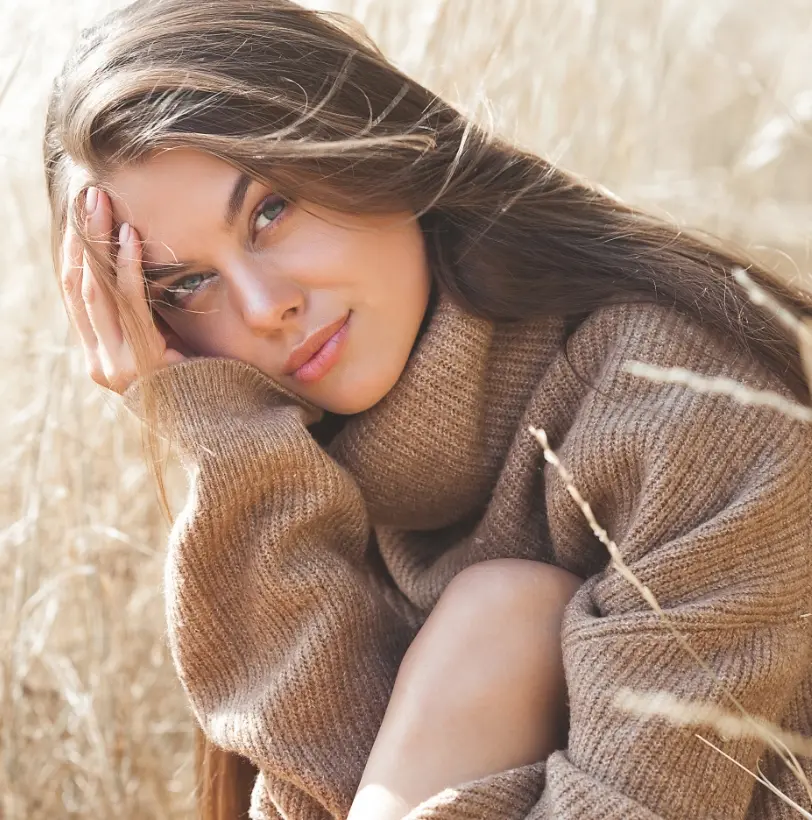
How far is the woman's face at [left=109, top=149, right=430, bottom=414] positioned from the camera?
127 centimetres

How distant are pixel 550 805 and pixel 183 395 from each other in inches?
25.7

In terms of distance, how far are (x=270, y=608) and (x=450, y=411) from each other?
0.34 meters

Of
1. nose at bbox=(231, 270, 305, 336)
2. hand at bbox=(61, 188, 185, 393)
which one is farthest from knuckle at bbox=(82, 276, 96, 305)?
nose at bbox=(231, 270, 305, 336)

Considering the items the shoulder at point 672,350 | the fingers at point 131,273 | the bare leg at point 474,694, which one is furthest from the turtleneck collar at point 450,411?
the fingers at point 131,273

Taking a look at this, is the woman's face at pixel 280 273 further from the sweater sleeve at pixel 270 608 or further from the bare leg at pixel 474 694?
the bare leg at pixel 474 694

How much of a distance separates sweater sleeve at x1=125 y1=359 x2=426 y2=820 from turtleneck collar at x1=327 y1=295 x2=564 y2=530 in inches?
3.6

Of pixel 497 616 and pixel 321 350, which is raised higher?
pixel 321 350

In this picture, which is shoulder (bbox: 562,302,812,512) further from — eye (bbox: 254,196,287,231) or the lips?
eye (bbox: 254,196,287,231)

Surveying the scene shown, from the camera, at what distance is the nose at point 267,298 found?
127cm

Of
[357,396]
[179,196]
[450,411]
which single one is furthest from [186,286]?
[450,411]

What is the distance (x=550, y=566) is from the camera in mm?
1242

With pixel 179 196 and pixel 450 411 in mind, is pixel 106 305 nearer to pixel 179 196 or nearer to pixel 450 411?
pixel 179 196

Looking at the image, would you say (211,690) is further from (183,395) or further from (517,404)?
(517,404)

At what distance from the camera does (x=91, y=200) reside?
1.34 m
